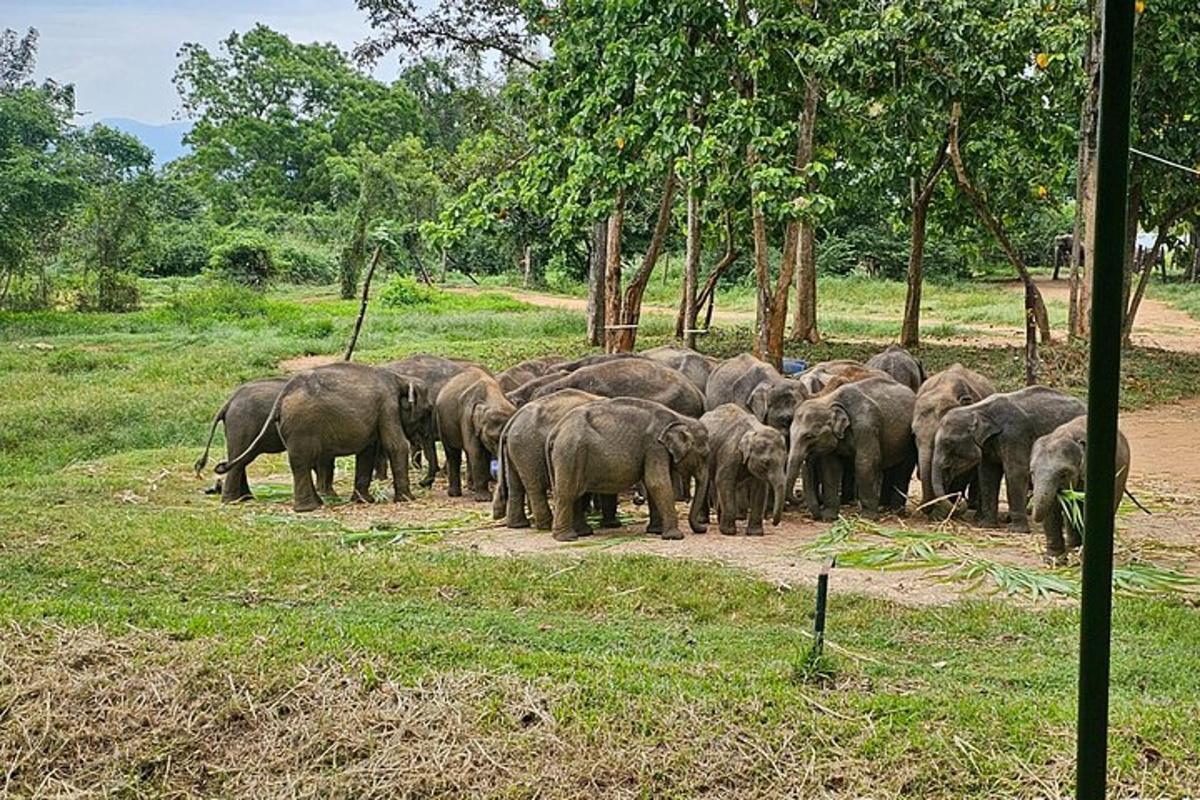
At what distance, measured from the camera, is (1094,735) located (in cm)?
195

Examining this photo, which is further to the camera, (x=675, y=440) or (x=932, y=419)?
(x=932, y=419)

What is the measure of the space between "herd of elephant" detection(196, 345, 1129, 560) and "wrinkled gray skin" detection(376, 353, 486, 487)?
0.03m

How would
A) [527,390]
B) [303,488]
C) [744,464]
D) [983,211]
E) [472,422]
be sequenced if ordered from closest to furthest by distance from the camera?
[744,464], [303,488], [472,422], [527,390], [983,211]

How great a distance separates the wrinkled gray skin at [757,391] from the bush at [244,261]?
25.4 meters

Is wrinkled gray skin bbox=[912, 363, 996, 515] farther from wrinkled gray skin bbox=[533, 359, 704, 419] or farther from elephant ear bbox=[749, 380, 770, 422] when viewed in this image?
wrinkled gray skin bbox=[533, 359, 704, 419]

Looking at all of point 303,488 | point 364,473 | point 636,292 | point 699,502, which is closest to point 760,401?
point 699,502

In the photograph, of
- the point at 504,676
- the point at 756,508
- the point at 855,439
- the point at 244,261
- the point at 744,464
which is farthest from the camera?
the point at 244,261

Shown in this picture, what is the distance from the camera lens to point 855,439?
391 inches

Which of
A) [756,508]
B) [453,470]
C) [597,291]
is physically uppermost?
[597,291]

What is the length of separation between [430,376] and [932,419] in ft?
15.7

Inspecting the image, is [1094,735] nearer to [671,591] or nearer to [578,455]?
[671,591]

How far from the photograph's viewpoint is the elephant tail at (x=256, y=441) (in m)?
10.2

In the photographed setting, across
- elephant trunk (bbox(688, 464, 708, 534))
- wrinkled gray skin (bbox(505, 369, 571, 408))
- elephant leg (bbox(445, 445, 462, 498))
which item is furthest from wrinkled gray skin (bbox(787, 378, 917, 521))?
elephant leg (bbox(445, 445, 462, 498))

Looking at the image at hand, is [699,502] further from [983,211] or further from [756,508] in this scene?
[983,211]
